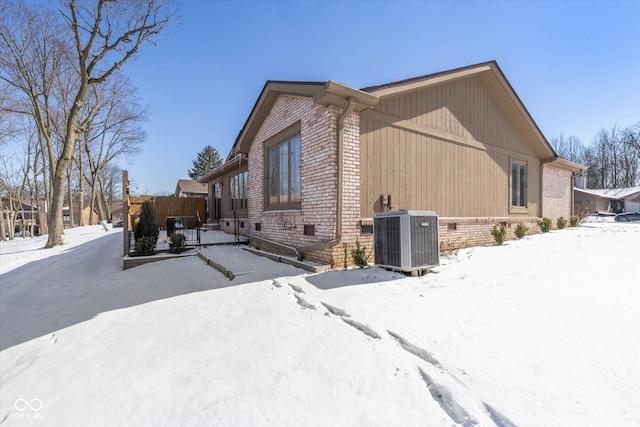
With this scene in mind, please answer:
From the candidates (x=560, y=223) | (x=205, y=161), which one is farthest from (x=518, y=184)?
(x=205, y=161)

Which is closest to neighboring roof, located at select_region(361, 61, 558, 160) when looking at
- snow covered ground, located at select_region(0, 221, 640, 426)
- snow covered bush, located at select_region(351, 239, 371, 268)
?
snow covered bush, located at select_region(351, 239, 371, 268)

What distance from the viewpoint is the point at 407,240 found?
14.8ft

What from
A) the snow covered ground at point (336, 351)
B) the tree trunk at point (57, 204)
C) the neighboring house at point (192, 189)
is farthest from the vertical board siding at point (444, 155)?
the neighboring house at point (192, 189)

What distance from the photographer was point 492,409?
165 cm

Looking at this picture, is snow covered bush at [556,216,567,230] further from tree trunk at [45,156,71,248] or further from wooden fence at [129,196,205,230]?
tree trunk at [45,156,71,248]

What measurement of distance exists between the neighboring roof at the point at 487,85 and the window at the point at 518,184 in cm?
116

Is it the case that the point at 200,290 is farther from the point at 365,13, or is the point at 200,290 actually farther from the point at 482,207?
the point at 482,207

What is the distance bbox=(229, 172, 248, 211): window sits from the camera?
10418 mm

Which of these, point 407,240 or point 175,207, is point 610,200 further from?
point 175,207

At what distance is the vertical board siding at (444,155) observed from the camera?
19.5ft

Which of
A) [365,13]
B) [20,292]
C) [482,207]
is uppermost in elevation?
[365,13]

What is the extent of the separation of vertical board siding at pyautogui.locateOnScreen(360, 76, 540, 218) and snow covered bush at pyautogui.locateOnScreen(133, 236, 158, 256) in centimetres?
539

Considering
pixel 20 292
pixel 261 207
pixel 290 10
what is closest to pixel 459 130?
pixel 290 10

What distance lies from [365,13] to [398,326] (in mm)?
7295
